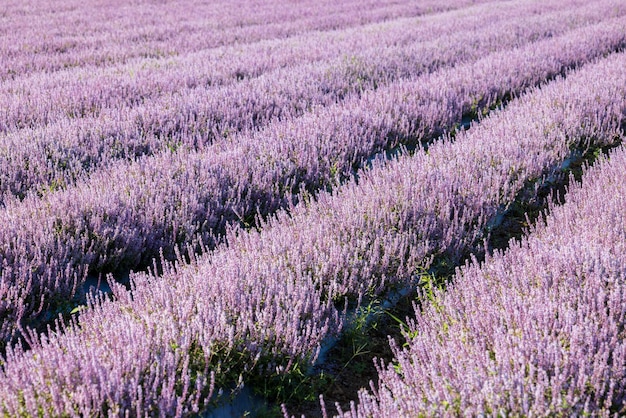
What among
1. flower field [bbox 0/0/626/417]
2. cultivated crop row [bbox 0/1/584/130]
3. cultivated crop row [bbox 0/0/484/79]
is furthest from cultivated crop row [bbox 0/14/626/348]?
cultivated crop row [bbox 0/0/484/79]

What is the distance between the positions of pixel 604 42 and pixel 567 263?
8.30m

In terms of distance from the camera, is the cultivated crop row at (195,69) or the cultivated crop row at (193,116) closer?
the cultivated crop row at (193,116)

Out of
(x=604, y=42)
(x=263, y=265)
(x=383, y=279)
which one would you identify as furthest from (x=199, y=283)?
(x=604, y=42)

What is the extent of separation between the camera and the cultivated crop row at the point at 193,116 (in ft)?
14.5

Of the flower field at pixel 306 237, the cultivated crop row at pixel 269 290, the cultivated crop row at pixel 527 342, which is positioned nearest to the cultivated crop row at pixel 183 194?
the flower field at pixel 306 237

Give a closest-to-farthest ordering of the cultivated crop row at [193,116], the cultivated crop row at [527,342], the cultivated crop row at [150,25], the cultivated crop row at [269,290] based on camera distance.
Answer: the cultivated crop row at [527,342], the cultivated crop row at [269,290], the cultivated crop row at [193,116], the cultivated crop row at [150,25]

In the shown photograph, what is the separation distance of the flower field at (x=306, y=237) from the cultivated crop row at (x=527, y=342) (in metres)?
0.01

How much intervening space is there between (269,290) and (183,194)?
1456 millimetres

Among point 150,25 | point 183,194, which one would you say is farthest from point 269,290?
point 150,25

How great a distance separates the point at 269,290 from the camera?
2.57 m

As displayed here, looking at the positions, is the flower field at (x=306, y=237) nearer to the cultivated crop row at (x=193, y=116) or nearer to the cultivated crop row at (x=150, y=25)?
the cultivated crop row at (x=193, y=116)

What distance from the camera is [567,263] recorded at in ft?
8.29

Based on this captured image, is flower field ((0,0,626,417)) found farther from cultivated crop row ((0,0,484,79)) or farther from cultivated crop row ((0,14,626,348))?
cultivated crop row ((0,0,484,79))

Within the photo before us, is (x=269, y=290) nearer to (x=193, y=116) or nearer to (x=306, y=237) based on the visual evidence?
(x=306, y=237)
